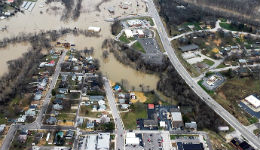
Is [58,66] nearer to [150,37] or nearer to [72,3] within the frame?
[150,37]

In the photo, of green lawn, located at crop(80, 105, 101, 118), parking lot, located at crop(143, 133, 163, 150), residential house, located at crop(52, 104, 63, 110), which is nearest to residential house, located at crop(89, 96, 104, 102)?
green lawn, located at crop(80, 105, 101, 118)

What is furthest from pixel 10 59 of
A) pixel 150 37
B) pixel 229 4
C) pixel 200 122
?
pixel 229 4

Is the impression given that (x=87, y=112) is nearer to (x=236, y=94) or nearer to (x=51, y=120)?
(x=51, y=120)

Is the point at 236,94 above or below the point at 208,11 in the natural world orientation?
below

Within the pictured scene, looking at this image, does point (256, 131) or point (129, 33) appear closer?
point (256, 131)

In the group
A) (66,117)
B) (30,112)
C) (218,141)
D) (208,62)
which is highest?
(30,112)

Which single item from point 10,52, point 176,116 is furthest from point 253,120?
point 10,52

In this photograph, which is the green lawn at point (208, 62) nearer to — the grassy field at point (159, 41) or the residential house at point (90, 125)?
the grassy field at point (159, 41)
